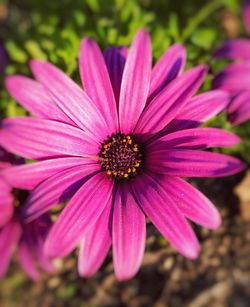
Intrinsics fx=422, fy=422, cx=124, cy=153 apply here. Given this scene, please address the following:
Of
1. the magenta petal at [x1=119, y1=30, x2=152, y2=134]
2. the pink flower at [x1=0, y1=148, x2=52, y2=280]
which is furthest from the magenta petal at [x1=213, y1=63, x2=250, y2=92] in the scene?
the pink flower at [x1=0, y1=148, x2=52, y2=280]

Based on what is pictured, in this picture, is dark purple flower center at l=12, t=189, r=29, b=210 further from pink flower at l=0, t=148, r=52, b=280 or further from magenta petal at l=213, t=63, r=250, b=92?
magenta petal at l=213, t=63, r=250, b=92

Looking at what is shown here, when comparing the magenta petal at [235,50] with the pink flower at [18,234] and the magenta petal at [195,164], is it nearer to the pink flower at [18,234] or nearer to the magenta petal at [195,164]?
the magenta petal at [195,164]

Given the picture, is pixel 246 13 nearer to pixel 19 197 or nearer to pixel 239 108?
pixel 239 108

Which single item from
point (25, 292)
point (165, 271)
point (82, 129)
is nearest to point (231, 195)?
point (165, 271)

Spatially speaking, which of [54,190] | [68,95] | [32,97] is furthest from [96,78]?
[54,190]

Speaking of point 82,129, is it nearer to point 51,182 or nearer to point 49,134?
point 49,134
